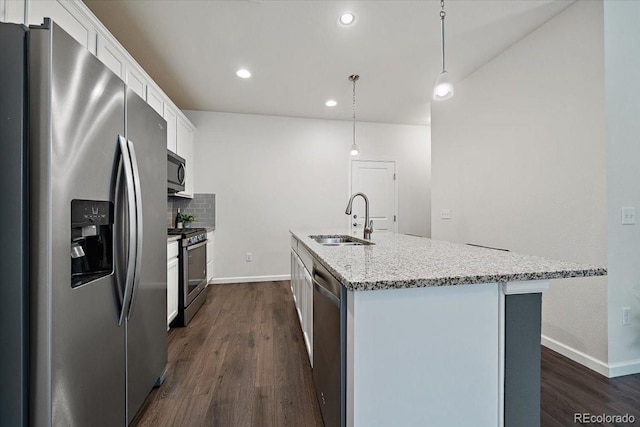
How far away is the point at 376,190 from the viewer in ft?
15.8

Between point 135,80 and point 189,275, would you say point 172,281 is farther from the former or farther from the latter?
point 135,80

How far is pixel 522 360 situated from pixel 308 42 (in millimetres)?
2713

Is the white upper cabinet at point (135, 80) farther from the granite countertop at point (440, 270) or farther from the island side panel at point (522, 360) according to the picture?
the island side panel at point (522, 360)

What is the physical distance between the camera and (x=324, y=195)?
461 centimetres

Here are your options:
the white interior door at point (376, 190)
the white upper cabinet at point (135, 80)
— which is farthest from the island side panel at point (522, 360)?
the white interior door at point (376, 190)

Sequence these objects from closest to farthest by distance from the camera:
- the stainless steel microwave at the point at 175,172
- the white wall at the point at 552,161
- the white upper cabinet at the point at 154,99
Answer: the white wall at the point at 552,161 → the white upper cabinet at the point at 154,99 → the stainless steel microwave at the point at 175,172

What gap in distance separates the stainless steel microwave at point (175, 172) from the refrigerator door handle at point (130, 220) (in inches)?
71.2

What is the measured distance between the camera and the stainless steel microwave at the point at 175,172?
2908mm

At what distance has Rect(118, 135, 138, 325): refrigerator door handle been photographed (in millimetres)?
1205

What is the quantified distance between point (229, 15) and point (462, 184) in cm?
288

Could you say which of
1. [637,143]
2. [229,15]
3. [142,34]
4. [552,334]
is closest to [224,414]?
[552,334]

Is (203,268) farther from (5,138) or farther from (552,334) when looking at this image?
(552,334)

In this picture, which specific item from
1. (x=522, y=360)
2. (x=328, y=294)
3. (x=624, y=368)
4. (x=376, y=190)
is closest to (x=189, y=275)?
(x=328, y=294)

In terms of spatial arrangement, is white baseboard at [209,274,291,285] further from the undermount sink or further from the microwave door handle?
the undermount sink
